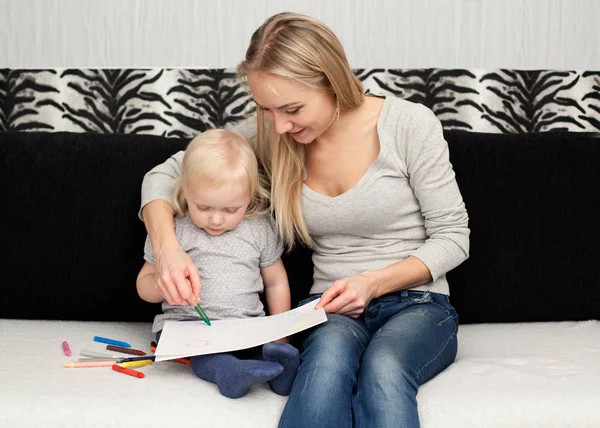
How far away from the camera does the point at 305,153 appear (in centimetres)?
173

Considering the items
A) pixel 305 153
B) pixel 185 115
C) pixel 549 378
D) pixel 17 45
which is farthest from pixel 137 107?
pixel 549 378

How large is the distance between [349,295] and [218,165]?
1.29ft

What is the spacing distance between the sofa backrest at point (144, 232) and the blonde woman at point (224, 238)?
0.15 meters

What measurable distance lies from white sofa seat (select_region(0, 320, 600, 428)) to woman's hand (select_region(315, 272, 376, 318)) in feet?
0.69

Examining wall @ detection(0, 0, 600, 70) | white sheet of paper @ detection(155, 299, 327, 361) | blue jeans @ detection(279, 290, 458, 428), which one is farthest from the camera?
wall @ detection(0, 0, 600, 70)

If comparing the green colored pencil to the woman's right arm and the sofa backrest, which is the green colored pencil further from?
the sofa backrest

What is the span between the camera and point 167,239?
1.56m

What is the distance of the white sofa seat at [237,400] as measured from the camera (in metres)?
1.27

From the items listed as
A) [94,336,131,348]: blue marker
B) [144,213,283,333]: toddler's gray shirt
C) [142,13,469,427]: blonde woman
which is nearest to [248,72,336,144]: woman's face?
[142,13,469,427]: blonde woman

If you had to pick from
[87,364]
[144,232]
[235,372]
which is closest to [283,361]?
[235,372]

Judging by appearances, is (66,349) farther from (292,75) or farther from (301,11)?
(301,11)

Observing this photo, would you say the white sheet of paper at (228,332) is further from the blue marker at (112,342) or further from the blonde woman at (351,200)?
the blue marker at (112,342)

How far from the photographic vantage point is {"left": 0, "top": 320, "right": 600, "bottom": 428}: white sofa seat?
127 centimetres

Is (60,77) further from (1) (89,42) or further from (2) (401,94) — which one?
(2) (401,94)
